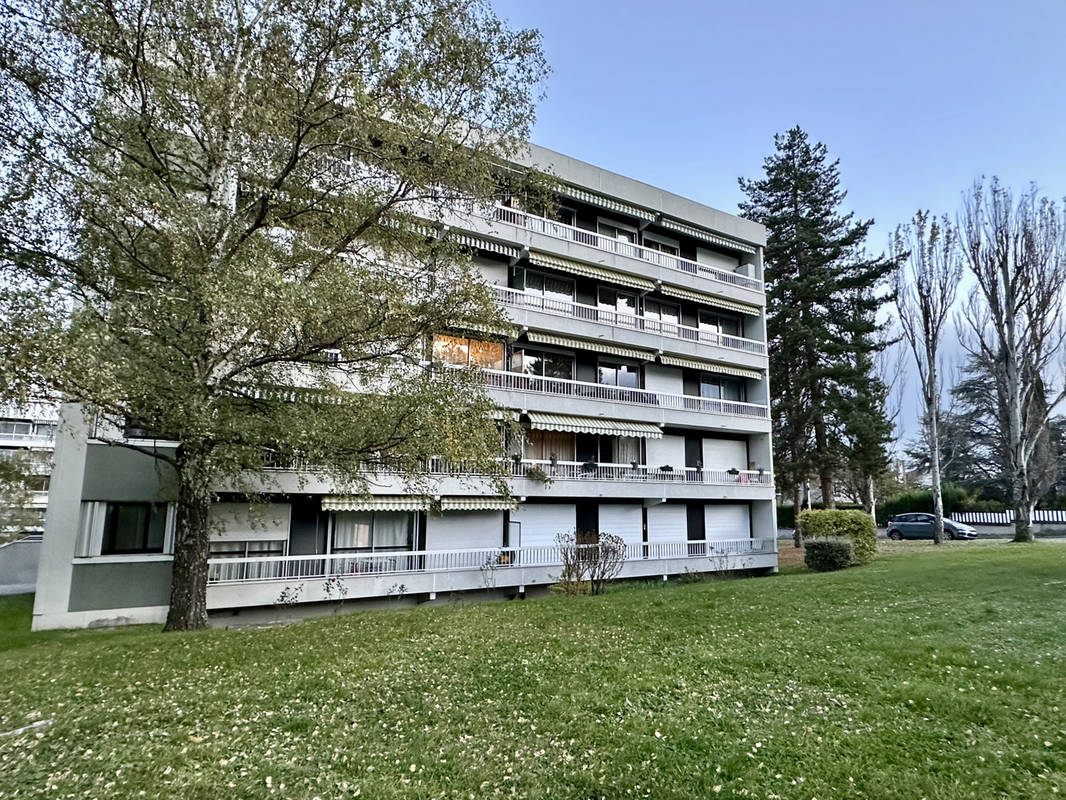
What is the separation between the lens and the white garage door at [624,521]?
2233cm

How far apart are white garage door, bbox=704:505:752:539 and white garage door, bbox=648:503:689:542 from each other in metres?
1.37

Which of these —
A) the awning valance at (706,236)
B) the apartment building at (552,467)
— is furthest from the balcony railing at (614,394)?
the awning valance at (706,236)

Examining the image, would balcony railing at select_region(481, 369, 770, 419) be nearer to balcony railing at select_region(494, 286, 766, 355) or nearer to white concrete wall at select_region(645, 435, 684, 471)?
white concrete wall at select_region(645, 435, 684, 471)

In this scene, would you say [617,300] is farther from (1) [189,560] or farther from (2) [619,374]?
(1) [189,560]

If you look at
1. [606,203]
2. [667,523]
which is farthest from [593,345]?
[667,523]

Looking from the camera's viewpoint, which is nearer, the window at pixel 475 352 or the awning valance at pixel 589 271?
the window at pixel 475 352

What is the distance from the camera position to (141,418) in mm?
10086

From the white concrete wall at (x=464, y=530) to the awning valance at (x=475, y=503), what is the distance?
1.67 ft

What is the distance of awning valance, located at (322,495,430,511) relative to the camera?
50.9 feet

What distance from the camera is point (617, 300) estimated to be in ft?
79.6

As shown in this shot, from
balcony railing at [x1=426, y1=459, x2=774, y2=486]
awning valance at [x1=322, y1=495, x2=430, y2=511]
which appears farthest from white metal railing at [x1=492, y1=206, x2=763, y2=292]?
awning valance at [x1=322, y1=495, x2=430, y2=511]

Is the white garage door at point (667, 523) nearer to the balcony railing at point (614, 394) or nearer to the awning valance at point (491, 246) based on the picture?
the balcony railing at point (614, 394)

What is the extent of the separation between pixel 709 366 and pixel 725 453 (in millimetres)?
4335

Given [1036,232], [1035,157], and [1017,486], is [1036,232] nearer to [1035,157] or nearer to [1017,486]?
[1035,157]
